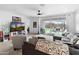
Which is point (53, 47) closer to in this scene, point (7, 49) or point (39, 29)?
point (39, 29)

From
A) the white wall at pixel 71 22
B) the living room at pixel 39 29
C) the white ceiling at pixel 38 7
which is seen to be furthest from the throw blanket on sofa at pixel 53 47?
the white ceiling at pixel 38 7

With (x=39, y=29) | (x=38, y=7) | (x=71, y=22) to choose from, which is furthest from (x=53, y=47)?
(x=38, y=7)

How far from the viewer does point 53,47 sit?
5.66 ft

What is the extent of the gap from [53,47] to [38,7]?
30.0 inches

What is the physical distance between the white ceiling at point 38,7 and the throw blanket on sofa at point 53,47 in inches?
22.0

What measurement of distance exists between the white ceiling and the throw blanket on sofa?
0.56m

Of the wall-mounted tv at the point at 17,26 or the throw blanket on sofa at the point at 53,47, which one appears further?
the wall-mounted tv at the point at 17,26

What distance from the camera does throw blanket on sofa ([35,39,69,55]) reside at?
5.57ft

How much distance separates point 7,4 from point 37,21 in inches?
24.7

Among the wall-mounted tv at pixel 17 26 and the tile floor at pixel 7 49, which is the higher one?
the wall-mounted tv at pixel 17 26

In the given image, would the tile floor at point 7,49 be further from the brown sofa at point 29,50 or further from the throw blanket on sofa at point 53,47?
the throw blanket on sofa at point 53,47

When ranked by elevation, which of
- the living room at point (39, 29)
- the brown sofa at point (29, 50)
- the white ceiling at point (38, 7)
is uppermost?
the white ceiling at point (38, 7)

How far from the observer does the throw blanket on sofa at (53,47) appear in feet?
5.57
